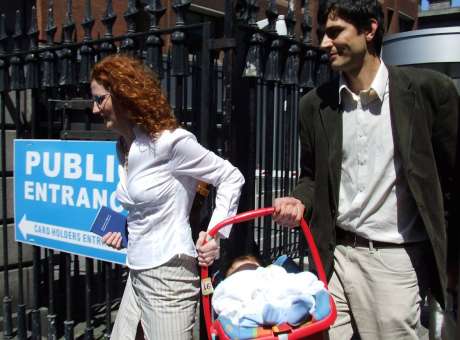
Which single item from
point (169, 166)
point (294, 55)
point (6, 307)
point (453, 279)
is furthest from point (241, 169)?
point (6, 307)

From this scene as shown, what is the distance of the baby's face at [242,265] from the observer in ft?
6.90

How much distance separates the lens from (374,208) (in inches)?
81.5

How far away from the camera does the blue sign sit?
309 centimetres

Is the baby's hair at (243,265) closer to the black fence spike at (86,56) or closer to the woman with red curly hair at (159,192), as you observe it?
the woman with red curly hair at (159,192)

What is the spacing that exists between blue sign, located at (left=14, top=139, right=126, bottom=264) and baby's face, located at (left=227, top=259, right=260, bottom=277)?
1.06m

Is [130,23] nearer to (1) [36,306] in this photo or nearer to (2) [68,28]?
(2) [68,28]

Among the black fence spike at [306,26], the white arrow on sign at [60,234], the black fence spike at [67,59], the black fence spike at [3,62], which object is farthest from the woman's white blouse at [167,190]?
the black fence spike at [3,62]

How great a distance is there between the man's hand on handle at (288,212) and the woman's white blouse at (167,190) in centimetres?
26

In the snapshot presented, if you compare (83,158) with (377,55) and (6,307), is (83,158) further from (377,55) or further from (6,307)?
(377,55)

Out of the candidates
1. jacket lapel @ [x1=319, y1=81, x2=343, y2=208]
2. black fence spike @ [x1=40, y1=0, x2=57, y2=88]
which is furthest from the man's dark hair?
Answer: black fence spike @ [x1=40, y1=0, x2=57, y2=88]

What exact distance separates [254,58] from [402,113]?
2.87 ft

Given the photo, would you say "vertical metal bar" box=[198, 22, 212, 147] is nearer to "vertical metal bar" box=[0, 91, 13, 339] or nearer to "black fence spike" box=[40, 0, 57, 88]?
"black fence spike" box=[40, 0, 57, 88]

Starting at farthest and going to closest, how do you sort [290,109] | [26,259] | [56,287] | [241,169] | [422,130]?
[56,287], [26,259], [290,109], [241,169], [422,130]

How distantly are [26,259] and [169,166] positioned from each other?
2.60 meters
